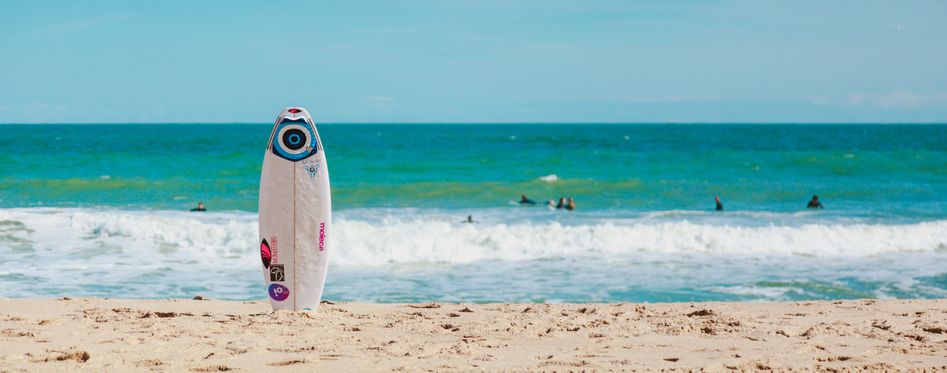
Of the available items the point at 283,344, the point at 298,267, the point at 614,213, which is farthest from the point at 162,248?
the point at 614,213

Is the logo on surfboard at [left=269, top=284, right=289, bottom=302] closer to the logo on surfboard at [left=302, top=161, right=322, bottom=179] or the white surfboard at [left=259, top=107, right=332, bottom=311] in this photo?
the white surfboard at [left=259, top=107, right=332, bottom=311]

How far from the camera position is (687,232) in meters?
14.3

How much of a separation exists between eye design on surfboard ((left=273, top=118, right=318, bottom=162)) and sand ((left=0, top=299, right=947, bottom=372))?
1276 millimetres

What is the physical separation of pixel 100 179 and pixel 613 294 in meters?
22.8

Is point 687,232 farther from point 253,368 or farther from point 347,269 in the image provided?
point 253,368

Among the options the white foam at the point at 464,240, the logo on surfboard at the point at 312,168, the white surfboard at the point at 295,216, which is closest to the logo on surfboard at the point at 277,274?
the white surfboard at the point at 295,216

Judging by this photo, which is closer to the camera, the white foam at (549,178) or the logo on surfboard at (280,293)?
the logo on surfboard at (280,293)

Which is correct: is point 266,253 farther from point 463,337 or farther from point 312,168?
point 463,337

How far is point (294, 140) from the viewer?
7.24 meters

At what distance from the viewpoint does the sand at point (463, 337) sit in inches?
212

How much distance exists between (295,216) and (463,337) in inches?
75.2

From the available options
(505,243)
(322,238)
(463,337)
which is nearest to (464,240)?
(505,243)

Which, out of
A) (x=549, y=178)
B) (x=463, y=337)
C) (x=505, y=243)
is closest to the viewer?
(x=463, y=337)

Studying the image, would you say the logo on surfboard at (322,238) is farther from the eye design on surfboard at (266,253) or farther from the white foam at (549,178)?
the white foam at (549,178)
